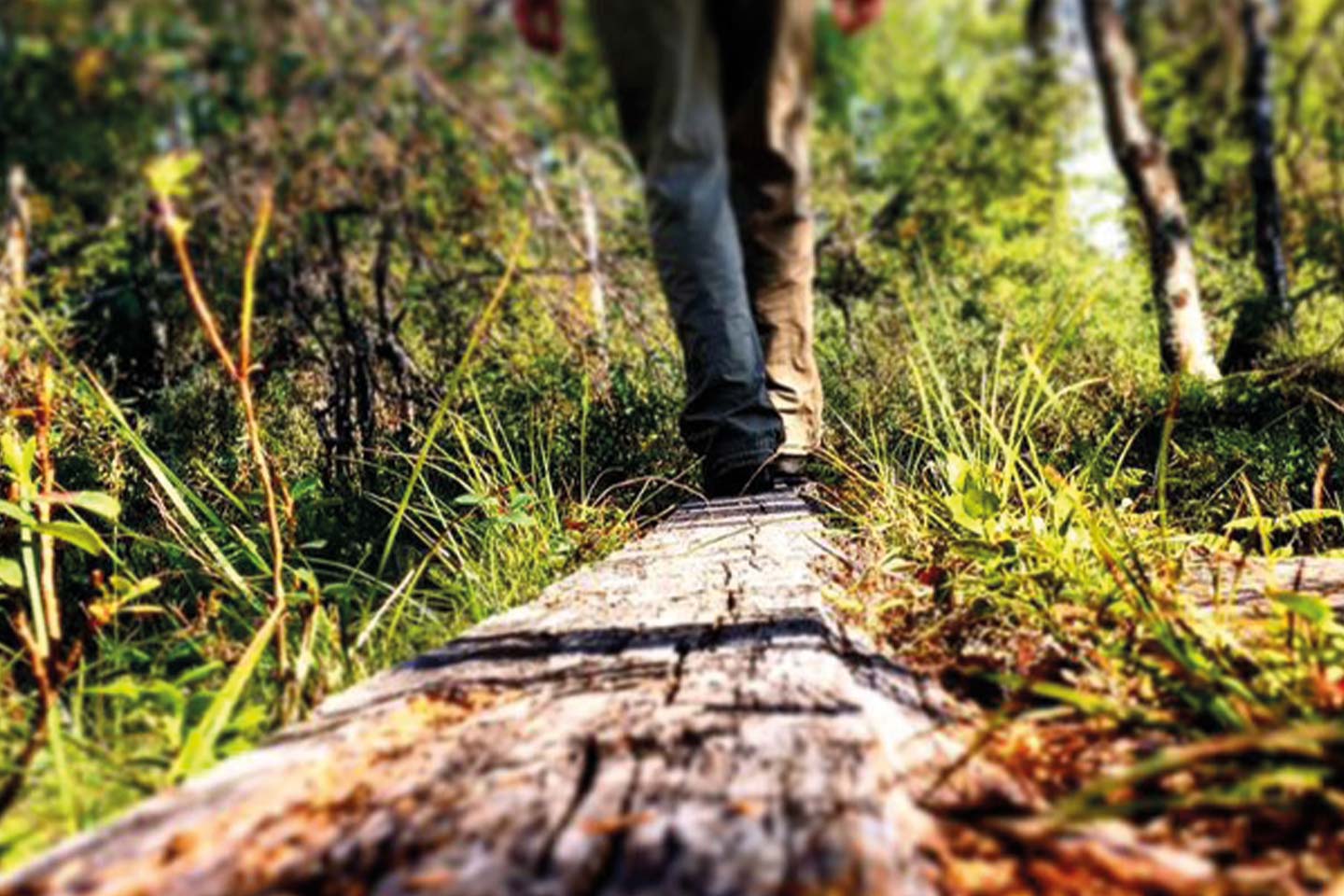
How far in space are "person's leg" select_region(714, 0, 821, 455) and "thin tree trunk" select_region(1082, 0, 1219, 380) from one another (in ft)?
3.88

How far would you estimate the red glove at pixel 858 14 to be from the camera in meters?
2.78

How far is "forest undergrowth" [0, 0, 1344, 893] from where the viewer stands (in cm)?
75

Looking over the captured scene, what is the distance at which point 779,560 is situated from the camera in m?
1.30

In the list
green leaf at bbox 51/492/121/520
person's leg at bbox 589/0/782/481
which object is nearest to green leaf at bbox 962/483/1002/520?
person's leg at bbox 589/0/782/481

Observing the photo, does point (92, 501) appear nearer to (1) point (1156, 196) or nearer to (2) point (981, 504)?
(2) point (981, 504)

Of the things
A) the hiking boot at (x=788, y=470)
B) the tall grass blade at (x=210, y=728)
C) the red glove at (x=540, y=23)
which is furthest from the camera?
the red glove at (x=540, y=23)

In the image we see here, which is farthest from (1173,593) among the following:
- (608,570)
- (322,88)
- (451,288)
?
(322,88)

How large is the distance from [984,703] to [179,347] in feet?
10.0

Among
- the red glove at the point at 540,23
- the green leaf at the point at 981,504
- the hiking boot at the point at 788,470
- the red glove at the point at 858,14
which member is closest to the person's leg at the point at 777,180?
the hiking boot at the point at 788,470

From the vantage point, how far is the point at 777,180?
256cm

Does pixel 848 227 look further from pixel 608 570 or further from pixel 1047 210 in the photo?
pixel 608 570

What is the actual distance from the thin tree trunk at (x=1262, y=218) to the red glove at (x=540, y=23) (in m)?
2.75

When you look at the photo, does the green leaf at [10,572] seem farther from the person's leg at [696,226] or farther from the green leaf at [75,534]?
the person's leg at [696,226]

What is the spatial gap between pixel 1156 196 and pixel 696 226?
3.05 metres
